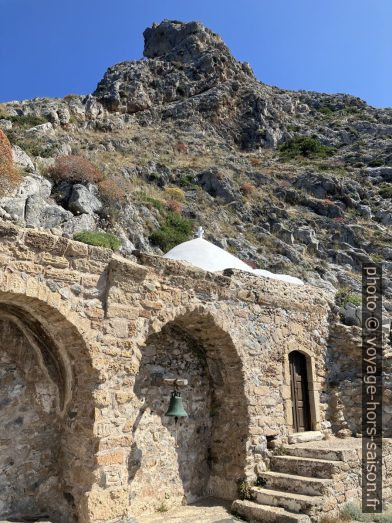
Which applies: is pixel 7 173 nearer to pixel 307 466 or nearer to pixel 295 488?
pixel 307 466

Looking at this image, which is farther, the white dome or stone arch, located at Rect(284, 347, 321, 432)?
the white dome

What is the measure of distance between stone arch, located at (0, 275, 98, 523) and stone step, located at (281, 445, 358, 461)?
3695 mm

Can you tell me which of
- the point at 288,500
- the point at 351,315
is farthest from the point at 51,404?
the point at 351,315

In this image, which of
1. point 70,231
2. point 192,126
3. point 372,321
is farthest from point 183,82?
point 372,321

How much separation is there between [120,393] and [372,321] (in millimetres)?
Result: 6145

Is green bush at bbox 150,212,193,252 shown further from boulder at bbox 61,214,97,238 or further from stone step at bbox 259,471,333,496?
stone step at bbox 259,471,333,496

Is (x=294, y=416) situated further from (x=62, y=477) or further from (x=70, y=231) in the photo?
(x=70, y=231)

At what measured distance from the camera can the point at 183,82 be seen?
149 feet

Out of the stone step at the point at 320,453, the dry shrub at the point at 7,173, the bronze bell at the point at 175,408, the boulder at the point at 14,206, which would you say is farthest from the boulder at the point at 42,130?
the stone step at the point at 320,453

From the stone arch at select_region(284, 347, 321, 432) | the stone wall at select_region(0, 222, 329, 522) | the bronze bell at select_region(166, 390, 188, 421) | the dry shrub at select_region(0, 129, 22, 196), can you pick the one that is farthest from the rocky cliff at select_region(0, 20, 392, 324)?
the bronze bell at select_region(166, 390, 188, 421)

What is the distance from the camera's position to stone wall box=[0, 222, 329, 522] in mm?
5152

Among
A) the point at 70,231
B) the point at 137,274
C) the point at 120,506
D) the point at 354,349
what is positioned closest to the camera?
the point at 120,506

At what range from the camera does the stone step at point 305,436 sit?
25.1ft

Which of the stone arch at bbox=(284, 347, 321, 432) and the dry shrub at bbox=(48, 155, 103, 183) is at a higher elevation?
the dry shrub at bbox=(48, 155, 103, 183)
